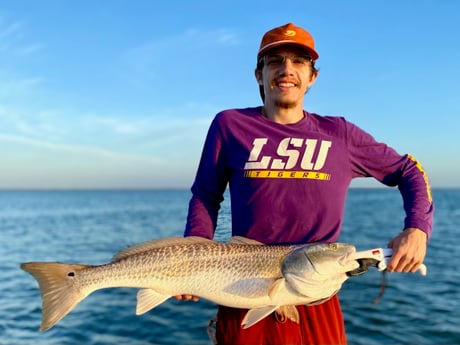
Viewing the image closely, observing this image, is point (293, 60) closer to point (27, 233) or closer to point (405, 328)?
point (405, 328)

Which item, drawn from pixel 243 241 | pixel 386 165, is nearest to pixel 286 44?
pixel 386 165

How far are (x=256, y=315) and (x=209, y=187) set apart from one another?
1220 millimetres

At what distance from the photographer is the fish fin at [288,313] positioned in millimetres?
3389

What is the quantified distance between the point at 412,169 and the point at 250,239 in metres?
1.48

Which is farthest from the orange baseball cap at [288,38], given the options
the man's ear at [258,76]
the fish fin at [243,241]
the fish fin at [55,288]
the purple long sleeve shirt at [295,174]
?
the fish fin at [55,288]

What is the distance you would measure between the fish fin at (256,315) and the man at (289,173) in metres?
0.26

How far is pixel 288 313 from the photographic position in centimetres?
340

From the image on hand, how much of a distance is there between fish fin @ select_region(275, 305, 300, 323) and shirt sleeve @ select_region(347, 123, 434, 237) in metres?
1.24

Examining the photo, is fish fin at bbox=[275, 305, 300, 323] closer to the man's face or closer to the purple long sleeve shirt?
the purple long sleeve shirt

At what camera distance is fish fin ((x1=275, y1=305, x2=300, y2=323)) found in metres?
3.39

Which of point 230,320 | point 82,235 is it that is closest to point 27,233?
point 82,235

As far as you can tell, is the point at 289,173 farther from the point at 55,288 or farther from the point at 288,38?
the point at 55,288

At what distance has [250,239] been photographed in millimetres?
3525

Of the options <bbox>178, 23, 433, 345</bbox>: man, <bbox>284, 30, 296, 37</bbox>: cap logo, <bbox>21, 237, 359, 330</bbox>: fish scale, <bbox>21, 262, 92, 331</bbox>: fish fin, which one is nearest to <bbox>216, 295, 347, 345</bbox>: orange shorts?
<bbox>178, 23, 433, 345</bbox>: man
